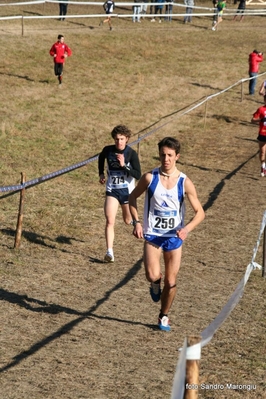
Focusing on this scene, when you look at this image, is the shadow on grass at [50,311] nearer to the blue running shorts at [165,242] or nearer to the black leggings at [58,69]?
the blue running shorts at [165,242]

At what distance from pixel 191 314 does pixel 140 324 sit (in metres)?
0.78

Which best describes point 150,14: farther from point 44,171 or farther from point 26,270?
point 26,270

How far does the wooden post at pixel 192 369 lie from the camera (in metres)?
4.34

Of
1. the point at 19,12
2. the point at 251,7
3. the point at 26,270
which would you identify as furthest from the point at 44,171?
the point at 251,7

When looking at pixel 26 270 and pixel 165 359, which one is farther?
pixel 26 270

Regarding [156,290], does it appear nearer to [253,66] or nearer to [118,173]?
[118,173]

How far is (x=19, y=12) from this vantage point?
37.8m

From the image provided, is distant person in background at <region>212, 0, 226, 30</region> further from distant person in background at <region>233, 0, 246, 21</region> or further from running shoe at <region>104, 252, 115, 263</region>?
running shoe at <region>104, 252, 115, 263</region>

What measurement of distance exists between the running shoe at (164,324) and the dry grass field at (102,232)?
0.25 feet

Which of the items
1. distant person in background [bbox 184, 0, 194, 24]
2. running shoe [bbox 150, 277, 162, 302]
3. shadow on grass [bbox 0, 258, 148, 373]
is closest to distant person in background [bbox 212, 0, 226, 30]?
distant person in background [bbox 184, 0, 194, 24]

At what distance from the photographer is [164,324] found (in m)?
8.54

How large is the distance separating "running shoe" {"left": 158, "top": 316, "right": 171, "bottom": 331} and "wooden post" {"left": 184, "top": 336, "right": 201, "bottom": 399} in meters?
4.09

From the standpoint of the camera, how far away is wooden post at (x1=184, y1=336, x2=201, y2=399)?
171 inches

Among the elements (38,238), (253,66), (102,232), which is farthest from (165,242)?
(253,66)
